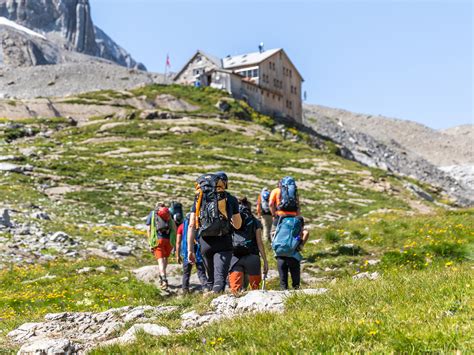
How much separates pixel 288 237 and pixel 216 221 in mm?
1676

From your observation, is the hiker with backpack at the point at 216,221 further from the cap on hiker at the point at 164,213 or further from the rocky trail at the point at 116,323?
the cap on hiker at the point at 164,213

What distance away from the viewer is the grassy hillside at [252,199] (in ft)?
18.4

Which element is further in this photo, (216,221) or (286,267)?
(286,267)

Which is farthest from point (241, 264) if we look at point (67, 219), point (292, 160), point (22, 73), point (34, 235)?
point (22, 73)

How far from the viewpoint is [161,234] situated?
48.9ft

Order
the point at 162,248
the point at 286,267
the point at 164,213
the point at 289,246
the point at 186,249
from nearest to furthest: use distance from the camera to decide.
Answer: the point at 289,246 → the point at 286,267 → the point at 186,249 → the point at 162,248 → the point at 164,213

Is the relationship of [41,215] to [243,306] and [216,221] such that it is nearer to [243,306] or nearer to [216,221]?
[216,221]

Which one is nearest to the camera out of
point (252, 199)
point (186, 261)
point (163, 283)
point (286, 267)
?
point (286, 267)

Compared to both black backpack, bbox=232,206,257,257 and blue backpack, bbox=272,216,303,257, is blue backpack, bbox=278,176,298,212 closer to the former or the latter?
blue backpack, bbox=272,216,303,257

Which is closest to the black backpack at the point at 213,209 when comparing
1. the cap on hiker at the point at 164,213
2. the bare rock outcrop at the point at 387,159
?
the cap on hiker at the point at 164,213

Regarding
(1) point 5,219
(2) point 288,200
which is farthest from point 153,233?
(1) point 5,219

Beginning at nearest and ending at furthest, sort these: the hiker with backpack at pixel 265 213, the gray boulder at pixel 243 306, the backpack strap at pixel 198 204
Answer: the gray boulder at pixel 243 306 < the backpack strap at pixel 198 204 < the hiker with backpack at pixel 265 213

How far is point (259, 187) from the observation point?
3869 cm

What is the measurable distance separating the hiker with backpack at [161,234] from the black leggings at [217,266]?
4.51 metres
